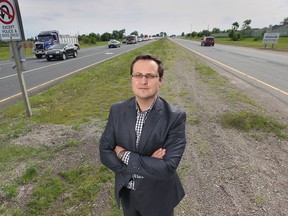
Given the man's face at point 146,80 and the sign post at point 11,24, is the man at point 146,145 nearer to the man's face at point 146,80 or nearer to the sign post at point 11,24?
the man's face at point 146,80

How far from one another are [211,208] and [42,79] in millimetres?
11258

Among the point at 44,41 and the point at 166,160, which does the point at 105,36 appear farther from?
the point at 166,160

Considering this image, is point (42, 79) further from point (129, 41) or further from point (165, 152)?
point (129, 41)

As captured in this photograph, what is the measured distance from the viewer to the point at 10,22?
215 inches

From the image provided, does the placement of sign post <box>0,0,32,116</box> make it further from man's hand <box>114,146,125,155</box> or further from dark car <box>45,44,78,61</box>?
dark car <box>45,44,78,61</box>

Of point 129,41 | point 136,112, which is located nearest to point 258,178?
point 136,112

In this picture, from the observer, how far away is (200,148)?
4.26m

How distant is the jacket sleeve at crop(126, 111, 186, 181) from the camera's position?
1746mm

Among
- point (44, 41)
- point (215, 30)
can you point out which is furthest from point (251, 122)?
point (215, 30)

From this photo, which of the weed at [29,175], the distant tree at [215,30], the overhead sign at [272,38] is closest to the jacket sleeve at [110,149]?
the weed at [29,175]

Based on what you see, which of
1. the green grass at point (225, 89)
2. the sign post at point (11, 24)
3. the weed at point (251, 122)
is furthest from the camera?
the green grass at point (225, 89)

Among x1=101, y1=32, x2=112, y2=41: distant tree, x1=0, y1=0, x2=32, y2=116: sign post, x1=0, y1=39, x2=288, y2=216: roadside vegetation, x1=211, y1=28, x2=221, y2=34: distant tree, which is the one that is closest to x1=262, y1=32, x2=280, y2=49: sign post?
x1=0, y1=39, x2=288, y2=216: roadside vegetation

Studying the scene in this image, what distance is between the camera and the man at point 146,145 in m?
1.76

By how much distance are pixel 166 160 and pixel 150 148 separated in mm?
153
